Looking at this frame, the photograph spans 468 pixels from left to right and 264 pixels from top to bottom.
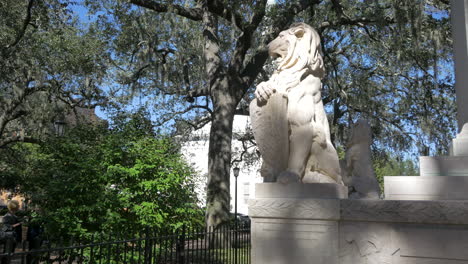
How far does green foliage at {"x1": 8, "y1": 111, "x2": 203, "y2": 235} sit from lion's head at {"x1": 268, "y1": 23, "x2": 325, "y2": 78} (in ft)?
14.3

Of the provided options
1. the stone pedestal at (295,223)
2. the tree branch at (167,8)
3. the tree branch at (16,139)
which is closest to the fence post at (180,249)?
the stone pedestal at (295,223)

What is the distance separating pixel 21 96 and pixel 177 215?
1293 cm

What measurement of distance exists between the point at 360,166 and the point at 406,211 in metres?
1.62

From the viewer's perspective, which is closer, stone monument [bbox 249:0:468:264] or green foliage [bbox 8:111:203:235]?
stone monument [bbox 249:0:468:264]

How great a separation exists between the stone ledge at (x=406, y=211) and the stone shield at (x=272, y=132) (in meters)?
0.93

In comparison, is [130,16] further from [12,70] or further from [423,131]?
[423,131]

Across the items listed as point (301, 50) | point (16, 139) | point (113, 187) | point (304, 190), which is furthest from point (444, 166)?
point (16, 139)

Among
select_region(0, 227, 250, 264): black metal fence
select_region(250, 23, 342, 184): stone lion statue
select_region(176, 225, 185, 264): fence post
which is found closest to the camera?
select_region(0, 227, 250, 264): black metal fence

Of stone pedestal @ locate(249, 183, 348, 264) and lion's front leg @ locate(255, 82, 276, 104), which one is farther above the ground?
lion's front leg @ locate(255, 82, 276, 104)

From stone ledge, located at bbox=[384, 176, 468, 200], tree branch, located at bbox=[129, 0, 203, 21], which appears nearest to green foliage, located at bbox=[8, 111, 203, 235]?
stone ledge, located at bbox=[384, 176, 468, 200]

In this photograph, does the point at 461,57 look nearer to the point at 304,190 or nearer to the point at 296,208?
the point at 304,190

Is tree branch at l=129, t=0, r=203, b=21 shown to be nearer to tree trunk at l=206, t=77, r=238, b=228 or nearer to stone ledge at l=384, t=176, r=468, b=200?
tree trunk at l=206, t=77, r=238, b=228

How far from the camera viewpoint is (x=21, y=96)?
18.7 meters

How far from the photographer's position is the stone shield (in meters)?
5.01
